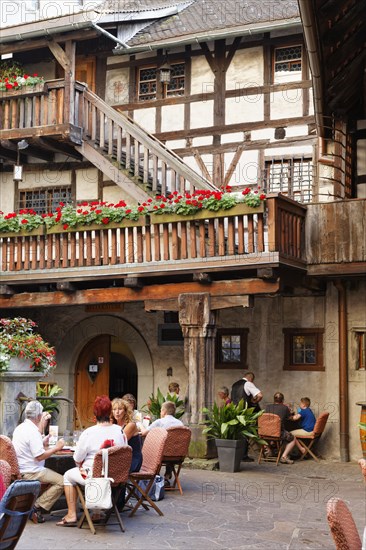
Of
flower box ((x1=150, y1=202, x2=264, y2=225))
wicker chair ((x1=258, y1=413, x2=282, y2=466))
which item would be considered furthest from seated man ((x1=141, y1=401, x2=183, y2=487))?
flower box ((x1=150, y1=202, x2=264, y2=225))

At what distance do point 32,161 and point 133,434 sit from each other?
1186cm

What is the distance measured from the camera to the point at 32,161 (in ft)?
67.4

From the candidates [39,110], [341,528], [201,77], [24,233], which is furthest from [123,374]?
[341,528]

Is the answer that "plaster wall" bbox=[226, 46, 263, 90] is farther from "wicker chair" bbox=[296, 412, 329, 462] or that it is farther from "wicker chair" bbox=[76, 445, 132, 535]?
"wicker chair" bbox=[76, 445, 132, 535]

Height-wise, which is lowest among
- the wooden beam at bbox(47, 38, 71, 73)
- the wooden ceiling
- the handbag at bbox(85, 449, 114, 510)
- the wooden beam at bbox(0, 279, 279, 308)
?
the handbag at bbox(85, 449, 114, 510)

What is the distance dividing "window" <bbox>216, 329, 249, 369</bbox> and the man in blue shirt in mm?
1831

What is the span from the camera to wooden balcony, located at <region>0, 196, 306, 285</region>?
1438 centimetres

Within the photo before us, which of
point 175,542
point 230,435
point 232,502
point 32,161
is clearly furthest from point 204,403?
point 32,161

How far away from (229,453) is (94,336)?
625cm

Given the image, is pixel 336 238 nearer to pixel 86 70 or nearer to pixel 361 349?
pixel 361 349

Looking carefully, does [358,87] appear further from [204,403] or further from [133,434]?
[133,434]

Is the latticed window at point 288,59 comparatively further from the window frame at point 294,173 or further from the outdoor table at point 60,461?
the outdoor table at point 60,461

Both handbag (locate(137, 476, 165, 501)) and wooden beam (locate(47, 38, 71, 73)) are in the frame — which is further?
wooden beam (locate(47, 38, 71, 73))

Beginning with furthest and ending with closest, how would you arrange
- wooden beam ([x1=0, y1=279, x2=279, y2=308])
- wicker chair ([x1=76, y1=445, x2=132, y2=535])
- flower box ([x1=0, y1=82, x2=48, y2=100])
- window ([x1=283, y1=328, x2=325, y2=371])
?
flower box ([x1=0, y1=82, x2=48, y2=100]) < window ([x1=283, y1=328, x2=325, y2=371]) < wooden beam ([x1=0, y1=279, x2=279, y2=308]) < wicker chair ([x1=76, y1=445, x2=132, y2=535])
